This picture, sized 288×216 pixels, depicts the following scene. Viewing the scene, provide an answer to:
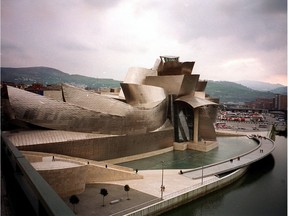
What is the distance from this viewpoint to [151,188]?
17859mm

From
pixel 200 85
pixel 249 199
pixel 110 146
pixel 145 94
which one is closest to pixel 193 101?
pixel 145 94

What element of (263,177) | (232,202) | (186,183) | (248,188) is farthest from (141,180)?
(263,177)

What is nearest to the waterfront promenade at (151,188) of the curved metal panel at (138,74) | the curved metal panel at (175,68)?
the curved metal panel at (175,68)

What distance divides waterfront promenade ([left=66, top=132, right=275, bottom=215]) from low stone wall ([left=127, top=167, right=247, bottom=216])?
54 mm

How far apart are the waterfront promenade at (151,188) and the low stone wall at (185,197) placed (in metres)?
0.05

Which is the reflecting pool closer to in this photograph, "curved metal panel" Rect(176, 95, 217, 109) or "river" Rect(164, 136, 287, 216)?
"river" Rect(164, 136, 287, 216)

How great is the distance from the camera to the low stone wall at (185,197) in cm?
1492

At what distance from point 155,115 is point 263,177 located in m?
11.4

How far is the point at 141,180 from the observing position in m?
19.5

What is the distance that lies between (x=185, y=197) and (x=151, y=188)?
224 centimetres

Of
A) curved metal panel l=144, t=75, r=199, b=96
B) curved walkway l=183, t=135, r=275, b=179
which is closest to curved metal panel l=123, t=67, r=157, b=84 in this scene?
curved metal panel l=144, t=75, r=199, b=96

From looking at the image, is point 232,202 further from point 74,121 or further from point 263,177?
point 74,121

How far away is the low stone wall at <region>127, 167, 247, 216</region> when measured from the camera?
49.0 ft

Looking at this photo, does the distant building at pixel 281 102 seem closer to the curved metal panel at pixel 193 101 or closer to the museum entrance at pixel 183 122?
the museum entrance at pixel 183 122
